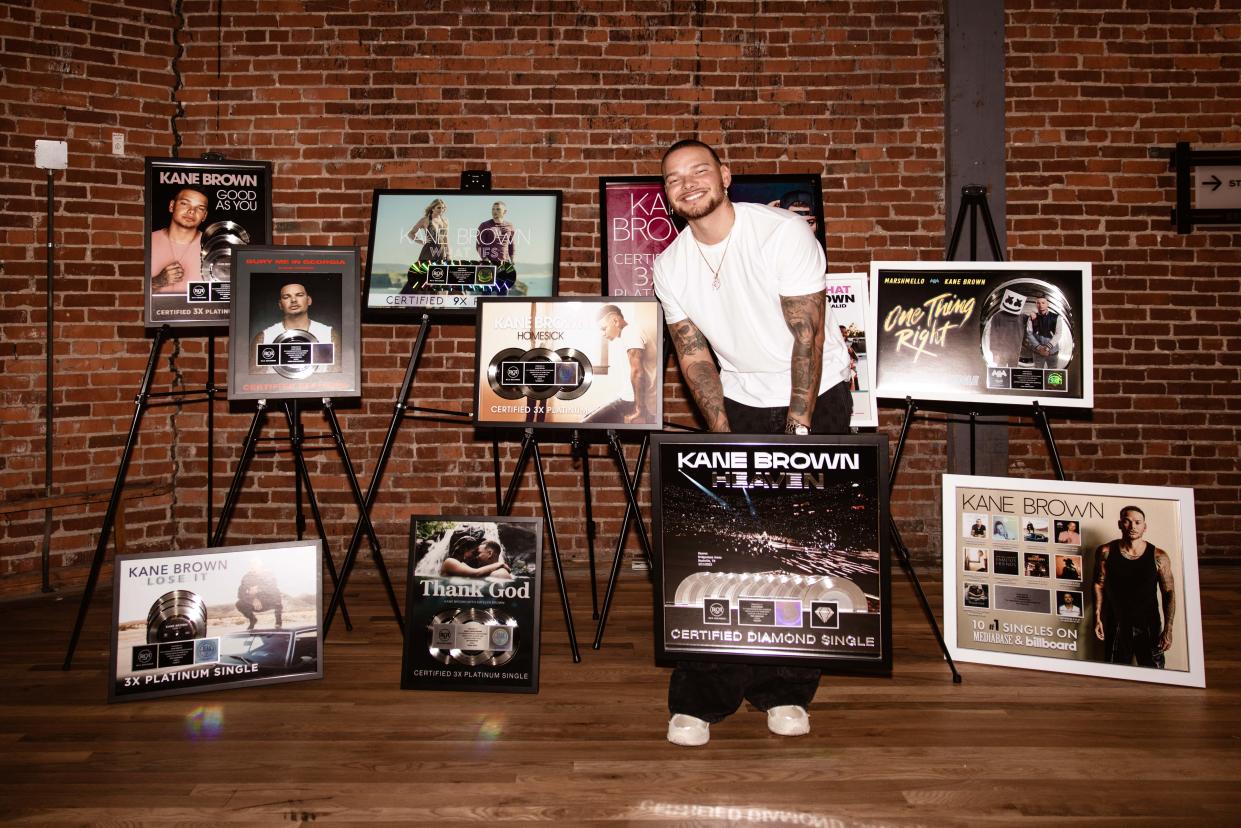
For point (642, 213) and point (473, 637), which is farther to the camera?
point (642, 213)

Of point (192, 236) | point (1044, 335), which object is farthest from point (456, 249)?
point (1044, 335)

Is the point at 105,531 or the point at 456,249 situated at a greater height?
the point at 456,249

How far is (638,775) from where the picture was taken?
1.96 m

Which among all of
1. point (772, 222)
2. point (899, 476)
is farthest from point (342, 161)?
point (899, 476)

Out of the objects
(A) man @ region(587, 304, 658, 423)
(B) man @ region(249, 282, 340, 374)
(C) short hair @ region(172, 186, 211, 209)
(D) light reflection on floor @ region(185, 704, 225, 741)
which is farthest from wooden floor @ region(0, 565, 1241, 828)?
(C) short hair @ region(172, 186, 211, 209)

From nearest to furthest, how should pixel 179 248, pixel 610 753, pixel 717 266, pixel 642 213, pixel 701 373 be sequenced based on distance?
pixel 610 753 → pixel 717 266 → pixel 701 373 → pixel 179 248 → pixel 642 213

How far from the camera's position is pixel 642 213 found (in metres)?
3.76

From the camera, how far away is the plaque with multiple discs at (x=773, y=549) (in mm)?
2068

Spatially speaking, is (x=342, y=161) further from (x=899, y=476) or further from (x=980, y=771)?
(x=980, y=771)

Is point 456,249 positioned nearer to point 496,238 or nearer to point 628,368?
point 496,238

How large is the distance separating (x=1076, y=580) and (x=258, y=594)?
2.57m

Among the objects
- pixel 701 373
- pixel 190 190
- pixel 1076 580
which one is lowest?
pixel 1076 580

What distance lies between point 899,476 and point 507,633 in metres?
2.36

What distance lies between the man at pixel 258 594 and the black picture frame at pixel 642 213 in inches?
75.2
